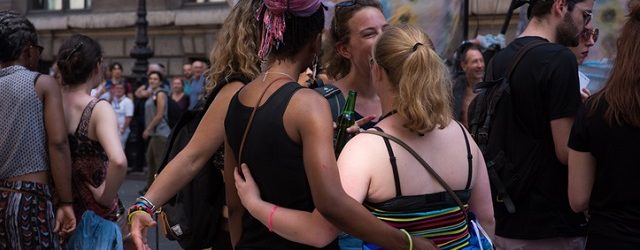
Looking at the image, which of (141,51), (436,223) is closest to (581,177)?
(436,223)

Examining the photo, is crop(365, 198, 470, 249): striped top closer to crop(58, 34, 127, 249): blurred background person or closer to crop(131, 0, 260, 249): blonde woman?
crop(131, 0, 260, 249): blonde woman

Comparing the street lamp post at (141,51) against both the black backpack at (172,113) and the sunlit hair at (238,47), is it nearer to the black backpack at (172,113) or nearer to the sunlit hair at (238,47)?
the black backpack at (172,113)

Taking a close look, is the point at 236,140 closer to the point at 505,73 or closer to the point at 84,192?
the point at 505,73

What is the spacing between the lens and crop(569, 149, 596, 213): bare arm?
367 cm

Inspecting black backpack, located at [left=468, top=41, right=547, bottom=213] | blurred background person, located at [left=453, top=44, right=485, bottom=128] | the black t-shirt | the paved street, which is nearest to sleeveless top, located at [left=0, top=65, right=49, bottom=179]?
black backpack, located at [left=468, top=41, right=547, bottom=213]

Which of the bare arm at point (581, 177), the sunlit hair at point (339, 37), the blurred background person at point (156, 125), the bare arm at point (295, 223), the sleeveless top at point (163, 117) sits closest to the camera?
the bare arm at point (295, 223)

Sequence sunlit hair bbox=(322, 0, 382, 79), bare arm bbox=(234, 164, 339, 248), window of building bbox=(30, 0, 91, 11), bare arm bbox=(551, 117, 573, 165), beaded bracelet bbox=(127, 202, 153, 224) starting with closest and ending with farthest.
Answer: bare arm bbox=(234, 164, 339, 248) < beaded bracelet bbox=(127, 202, 153, 224) < bare arm bbox=(551, 117, 573, 165) < sunlit hair bbox=(322, 0, 382, 79) < window of building bbox=(30, 0, 91, 11)

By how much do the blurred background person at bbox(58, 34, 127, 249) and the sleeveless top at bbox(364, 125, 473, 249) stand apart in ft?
7.35

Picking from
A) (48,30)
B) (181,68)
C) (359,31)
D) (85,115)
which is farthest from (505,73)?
(48,30)

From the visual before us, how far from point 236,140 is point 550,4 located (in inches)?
71.2

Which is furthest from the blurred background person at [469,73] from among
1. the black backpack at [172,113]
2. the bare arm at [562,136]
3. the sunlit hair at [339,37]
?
the black backpack at [172,113]

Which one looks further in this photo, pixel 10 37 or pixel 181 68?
pixel 181 68

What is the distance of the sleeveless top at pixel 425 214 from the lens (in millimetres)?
3043

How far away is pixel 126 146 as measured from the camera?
1775cm
